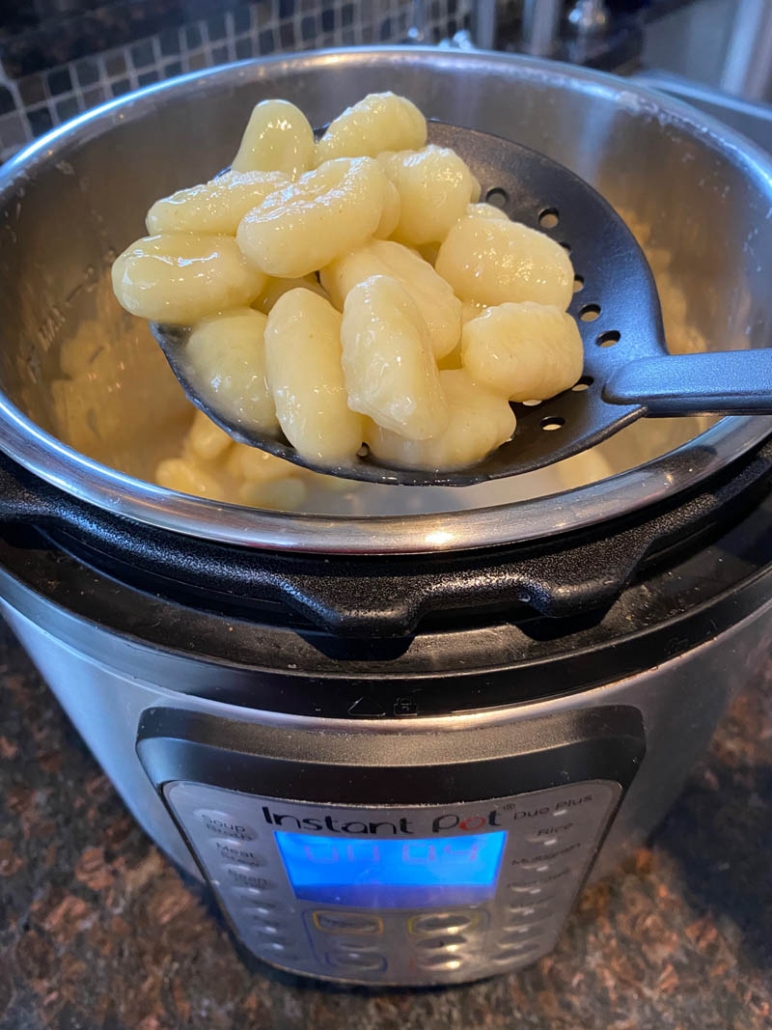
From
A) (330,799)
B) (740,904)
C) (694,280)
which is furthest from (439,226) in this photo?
(740,904)

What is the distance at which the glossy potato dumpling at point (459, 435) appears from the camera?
0.48 meters

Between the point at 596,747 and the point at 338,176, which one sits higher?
the point at 338,176

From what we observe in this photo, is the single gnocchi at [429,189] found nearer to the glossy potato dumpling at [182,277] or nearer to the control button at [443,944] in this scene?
the glossy potato dumpling at [182,277]

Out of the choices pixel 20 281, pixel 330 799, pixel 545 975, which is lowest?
pixel 545 975

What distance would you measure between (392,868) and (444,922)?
0.10 metres

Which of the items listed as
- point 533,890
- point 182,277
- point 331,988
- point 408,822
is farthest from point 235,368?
point 331,988

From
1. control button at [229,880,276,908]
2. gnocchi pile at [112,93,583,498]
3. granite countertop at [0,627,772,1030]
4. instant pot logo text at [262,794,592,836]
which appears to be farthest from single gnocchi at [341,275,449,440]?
granite countertop at [0,627,772,1030]

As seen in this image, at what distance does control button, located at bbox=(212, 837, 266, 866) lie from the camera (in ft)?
1.64

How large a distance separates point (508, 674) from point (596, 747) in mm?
67

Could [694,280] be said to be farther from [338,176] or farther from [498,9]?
[498,9]

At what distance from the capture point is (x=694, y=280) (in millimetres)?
707

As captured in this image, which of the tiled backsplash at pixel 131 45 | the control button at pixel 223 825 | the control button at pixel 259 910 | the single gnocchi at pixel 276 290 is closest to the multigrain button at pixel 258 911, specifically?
the control button at pixel 259 910

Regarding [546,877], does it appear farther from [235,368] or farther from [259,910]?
[235,368]

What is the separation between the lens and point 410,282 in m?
0.52
